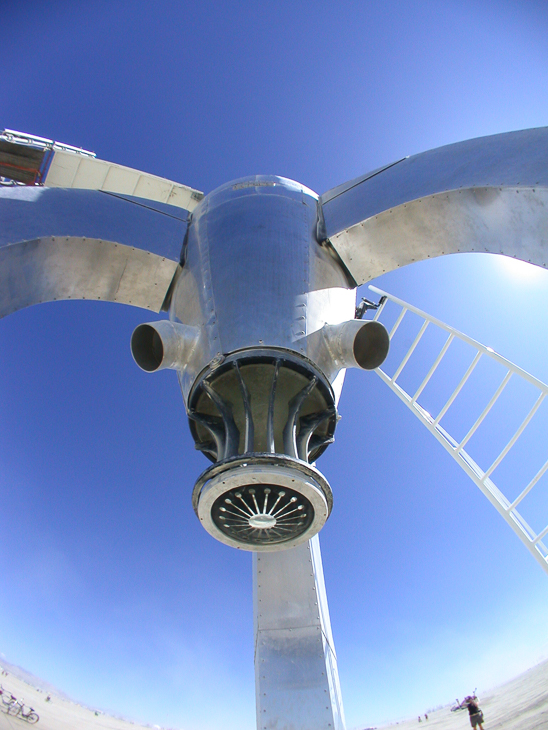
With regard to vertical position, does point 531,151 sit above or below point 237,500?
above

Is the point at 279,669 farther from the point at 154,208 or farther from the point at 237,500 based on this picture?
the point at 154,208

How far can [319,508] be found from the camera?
3.04 meters

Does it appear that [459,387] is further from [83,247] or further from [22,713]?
[22,713]

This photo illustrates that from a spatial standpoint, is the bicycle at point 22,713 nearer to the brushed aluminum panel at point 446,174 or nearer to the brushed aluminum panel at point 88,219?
the brushed aluminum panel at point 88,219

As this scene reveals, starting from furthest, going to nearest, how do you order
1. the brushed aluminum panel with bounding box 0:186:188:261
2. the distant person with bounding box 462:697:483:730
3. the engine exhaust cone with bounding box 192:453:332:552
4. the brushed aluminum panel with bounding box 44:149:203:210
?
the brushed aluminum panel with bounding box 44:149:203:210 → the distant person with bounding box 462:697:483:730 → the brushed aluminum panel with bounding box 0:186:188:261 → the engine exhaust cone with bounding box 192:453:332:552

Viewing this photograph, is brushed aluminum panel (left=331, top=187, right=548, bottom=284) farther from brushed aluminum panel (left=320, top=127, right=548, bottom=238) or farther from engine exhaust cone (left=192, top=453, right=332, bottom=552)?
engine exhaust cone (left=192, top=453, right=332, bottom=552)

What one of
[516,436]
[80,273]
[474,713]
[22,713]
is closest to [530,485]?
[516,436]

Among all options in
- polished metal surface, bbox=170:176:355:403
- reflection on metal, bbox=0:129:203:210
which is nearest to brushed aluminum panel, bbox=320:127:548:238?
polished metal surface, bbox=170:176:355:403

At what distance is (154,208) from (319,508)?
357 centimetres

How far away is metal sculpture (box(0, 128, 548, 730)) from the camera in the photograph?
3189mm

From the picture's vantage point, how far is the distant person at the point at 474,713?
26.2ft

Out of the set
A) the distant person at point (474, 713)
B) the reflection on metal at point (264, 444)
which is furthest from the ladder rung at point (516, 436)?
the distant person at point (474, 713)

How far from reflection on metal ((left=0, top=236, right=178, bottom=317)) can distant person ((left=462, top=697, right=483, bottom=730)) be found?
9.43 meters

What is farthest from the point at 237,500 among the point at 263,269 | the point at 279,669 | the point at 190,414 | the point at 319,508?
the point at 279,669
